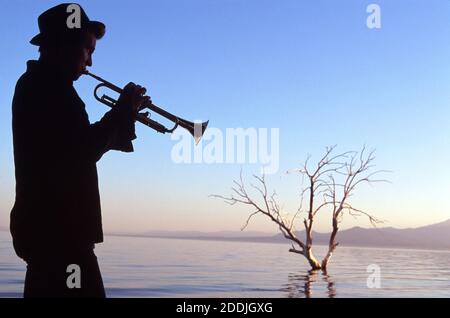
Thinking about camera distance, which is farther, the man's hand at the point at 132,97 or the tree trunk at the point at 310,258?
the tree trunk at the point at 310,258

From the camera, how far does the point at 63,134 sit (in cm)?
205

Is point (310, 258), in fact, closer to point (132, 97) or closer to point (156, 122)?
point (156, 122)

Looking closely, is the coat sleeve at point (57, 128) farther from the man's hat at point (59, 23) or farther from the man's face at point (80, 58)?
the man's hat at point (59, 23)

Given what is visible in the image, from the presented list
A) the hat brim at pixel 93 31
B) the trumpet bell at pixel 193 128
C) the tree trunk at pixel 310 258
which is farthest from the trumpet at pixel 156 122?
the tree trunk at pixel 310 258

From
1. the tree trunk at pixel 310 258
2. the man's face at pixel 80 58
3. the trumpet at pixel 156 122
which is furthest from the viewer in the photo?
the tree trunk at pixel 310 258

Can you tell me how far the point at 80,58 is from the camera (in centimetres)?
225

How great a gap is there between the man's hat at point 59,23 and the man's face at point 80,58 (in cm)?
5

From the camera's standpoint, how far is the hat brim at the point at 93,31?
7.46 feet

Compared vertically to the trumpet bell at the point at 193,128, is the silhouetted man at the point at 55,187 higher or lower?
lower
